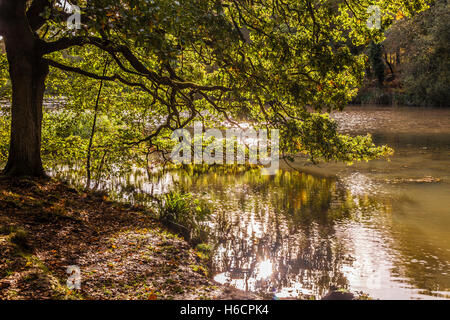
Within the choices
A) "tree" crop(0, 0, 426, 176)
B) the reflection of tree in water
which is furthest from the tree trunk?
the reflection of tree in water

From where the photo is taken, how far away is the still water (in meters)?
7.89

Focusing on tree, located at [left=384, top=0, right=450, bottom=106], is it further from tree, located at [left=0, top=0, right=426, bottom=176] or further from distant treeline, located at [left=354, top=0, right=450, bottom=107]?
tree, located at [left=0, top=0, right=426, bottom=176]

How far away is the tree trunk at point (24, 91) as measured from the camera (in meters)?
9.09

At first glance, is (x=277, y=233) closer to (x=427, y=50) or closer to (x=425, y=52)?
(x=427, y=50)

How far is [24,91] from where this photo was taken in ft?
30.7

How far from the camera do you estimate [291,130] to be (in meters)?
9.30

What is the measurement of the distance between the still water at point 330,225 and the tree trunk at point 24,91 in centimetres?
421

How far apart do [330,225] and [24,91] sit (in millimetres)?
8686

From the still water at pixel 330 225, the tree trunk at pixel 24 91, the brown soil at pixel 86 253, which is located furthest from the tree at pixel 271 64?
the still water at pixel 330 225

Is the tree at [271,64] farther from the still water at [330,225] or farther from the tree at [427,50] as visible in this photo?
the tree at [427,50]

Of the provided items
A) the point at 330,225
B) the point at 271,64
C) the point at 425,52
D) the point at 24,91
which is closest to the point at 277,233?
the point at 330,225

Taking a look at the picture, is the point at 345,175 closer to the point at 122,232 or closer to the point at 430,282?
the point at 430,282

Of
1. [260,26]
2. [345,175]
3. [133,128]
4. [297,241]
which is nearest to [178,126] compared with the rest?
[133,128]

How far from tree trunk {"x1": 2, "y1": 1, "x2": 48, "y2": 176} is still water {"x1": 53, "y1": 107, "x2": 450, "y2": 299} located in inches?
166
